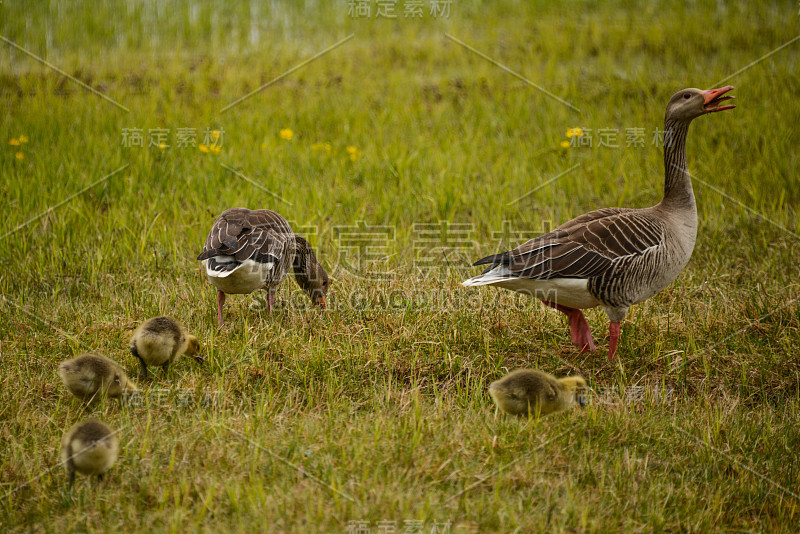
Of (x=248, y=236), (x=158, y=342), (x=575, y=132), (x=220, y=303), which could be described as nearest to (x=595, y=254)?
(x=248, y=236)

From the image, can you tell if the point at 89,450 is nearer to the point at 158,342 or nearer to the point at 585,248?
the point at 158,342

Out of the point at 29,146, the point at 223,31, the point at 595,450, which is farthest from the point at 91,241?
the point at 223,31

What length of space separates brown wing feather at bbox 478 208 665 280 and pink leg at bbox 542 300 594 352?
20.2 inches

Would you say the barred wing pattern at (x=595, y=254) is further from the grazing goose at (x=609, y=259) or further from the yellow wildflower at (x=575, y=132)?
the yellow wildflower at (x=575, y=132)

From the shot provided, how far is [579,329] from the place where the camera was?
573 cm

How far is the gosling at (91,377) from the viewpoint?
4.54m

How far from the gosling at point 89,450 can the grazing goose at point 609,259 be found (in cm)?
265

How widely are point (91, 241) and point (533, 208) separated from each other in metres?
4.83

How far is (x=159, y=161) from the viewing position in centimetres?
880

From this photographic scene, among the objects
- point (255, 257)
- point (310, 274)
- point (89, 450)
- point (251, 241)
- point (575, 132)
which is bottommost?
point (89, 450)

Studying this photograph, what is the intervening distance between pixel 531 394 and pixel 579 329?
4.73ft

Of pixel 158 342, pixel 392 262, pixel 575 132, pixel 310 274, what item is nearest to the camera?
Result: pixel 158 342

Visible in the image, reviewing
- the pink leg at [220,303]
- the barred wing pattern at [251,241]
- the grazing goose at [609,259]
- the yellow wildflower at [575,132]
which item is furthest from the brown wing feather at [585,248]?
the yellow wildflower at [575,132]

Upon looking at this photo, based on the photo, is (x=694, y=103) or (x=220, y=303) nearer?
(x=694, y=103)
